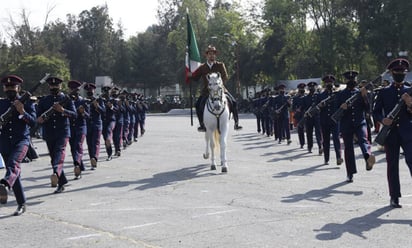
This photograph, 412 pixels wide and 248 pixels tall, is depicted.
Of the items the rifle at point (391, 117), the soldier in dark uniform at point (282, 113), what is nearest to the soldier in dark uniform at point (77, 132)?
the rifle at point (391, 117)

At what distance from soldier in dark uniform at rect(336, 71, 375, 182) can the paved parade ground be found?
0.49 meters

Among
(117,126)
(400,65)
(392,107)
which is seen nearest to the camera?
(400,65)

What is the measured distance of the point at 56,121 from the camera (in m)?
11.6

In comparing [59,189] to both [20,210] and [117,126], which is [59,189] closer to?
[20,210]

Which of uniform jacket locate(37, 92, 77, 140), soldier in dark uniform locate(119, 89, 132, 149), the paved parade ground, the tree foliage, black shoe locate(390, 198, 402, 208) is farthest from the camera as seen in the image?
the tree foliage

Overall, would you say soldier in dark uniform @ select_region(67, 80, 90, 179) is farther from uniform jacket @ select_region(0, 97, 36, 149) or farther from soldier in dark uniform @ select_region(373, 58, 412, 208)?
soldier in dark uniform @ select_region(373, 58, 412, 208)

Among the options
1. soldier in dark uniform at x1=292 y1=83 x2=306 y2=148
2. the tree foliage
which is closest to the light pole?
the tree foliage

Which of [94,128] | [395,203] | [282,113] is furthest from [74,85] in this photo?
[282,113]

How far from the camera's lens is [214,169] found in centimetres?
1469

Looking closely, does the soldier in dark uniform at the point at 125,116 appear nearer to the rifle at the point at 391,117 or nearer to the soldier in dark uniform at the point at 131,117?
the soldier in dark uniform at the point at 131,117

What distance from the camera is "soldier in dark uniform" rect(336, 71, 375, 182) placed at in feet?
39.0

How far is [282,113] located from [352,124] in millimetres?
10328

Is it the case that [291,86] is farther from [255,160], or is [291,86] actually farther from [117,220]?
[117,220]

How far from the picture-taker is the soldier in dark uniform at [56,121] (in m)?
11.3
